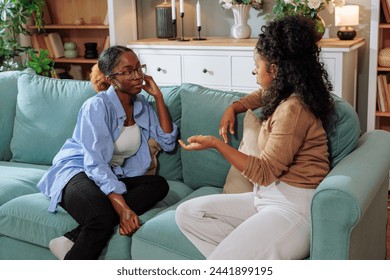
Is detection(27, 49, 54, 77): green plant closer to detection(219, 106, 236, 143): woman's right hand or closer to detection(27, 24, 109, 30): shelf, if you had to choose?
detection(27, 24, 109, 30): shelf

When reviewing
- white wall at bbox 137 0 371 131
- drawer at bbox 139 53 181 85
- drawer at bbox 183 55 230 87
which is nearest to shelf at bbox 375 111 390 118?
white wall at bbox 137 0 371 131

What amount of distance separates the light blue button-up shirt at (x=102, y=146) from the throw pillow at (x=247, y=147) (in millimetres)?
355

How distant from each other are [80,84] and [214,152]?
82 cm

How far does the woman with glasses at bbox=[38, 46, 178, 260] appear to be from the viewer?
2.37 metres

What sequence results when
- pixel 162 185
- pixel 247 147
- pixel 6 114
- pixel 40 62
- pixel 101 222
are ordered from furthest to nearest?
pixel 40 62
pixel 6 114
pixel 162 185
pixel 247 147
pixel 101 222

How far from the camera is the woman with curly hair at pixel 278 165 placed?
2.06 metres

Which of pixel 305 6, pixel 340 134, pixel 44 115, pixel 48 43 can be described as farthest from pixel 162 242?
pixel 48 43

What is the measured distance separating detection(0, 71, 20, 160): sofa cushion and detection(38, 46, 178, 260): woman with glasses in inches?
26.5

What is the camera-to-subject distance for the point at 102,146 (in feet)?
8.25

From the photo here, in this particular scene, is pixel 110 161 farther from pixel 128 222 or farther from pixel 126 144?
pixel 128 222

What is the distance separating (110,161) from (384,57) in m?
2.02

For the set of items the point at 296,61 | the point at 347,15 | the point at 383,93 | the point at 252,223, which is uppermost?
the point at 347,15

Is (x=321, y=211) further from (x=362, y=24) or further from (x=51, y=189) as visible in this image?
(x=362, y=24)

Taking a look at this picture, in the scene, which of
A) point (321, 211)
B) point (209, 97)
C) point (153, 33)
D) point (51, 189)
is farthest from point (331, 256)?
point (153, 33)
